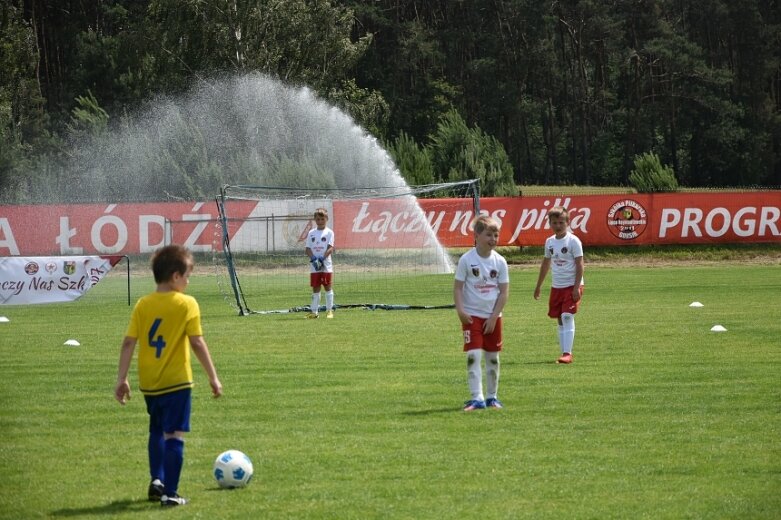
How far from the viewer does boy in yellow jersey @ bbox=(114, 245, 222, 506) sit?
23.7 ft

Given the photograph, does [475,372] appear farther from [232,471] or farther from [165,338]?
[165,338]

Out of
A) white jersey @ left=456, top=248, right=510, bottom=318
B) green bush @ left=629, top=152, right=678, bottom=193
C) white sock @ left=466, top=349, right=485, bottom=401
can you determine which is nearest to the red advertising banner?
green bush @ left=629, top=152, right=678, bottom=193

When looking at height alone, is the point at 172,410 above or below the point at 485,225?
below

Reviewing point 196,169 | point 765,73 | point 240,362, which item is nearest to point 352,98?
point 196,169

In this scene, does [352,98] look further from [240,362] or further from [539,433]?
[539,433]

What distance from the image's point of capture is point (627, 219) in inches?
1512

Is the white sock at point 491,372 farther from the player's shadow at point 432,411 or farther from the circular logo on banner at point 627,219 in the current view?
the circular logo on banner at point 627,219

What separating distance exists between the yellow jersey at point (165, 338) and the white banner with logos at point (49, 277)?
1666cm

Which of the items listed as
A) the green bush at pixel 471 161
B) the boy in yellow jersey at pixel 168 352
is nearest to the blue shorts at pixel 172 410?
the boy in yellow jersey at pixel 168 352

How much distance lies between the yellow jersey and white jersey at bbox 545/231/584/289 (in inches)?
310

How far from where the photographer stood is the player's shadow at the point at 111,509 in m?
7.19

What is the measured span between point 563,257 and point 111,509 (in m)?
8.42

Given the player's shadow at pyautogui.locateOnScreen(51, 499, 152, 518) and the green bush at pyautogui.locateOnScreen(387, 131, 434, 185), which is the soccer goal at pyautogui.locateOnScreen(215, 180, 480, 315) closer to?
the green bush at pyautogui.locateOnScreen(387, 131, 434, 185)

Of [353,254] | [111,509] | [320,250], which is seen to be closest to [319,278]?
[320,250]
